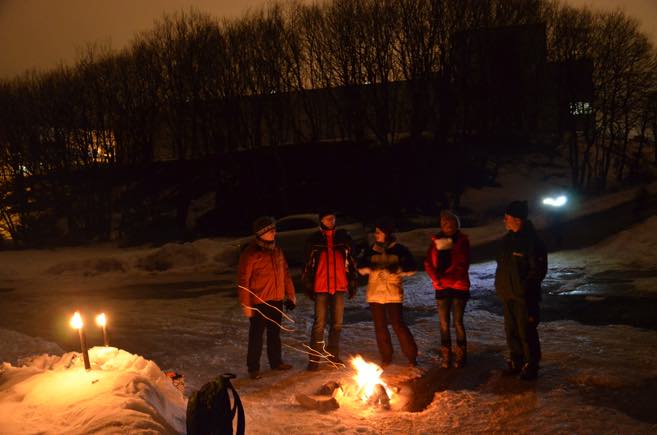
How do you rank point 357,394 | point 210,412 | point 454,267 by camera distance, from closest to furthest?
point 210,412, point 357,394, point 454,267

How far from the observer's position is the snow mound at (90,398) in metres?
4.02

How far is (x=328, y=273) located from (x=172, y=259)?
1351cm

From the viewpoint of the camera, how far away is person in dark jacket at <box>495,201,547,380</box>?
6070mm

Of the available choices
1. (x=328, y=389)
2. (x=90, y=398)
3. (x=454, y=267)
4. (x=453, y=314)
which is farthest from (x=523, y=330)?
(x=90, y=398)

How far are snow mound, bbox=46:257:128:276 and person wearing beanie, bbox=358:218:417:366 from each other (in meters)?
14.3

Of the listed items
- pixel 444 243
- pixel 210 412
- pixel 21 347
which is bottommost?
pixel 21 347

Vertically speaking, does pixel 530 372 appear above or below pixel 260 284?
below

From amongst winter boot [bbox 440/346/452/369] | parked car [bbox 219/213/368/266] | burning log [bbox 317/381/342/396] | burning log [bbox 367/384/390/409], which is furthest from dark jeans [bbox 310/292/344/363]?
parked car [bbox 219/213/368/266]

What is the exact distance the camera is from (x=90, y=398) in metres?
4.41

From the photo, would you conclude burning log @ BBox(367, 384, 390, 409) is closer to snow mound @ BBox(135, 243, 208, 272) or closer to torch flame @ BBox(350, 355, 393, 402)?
torch flame @ BBox(350, 355, 393, 402)

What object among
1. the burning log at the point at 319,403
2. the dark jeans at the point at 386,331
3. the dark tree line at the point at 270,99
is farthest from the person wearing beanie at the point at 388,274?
the dark tree line at the point at 270,99

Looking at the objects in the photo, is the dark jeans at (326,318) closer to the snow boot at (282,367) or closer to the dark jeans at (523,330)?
the snow boot at (282,367)

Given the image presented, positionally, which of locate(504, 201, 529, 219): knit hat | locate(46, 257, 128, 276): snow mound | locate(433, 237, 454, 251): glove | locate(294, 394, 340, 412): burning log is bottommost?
locate(46, 257, 128, 276): snow mound

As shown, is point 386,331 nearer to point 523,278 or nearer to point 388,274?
point 388,274
